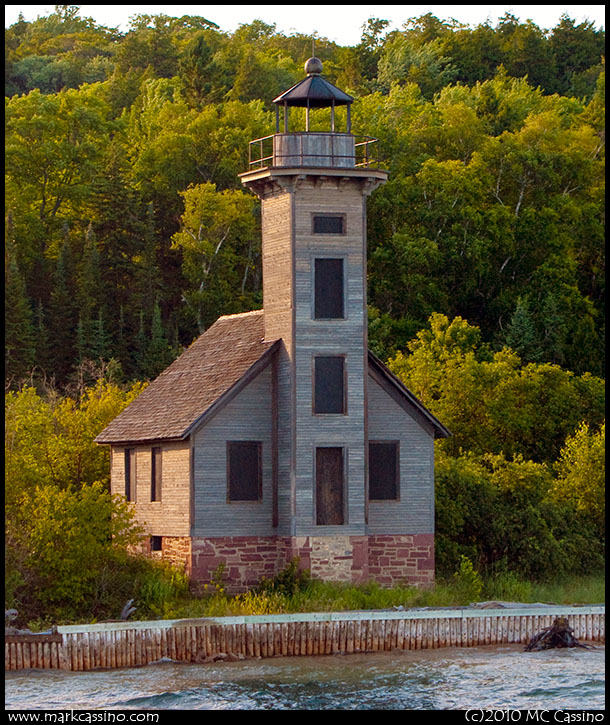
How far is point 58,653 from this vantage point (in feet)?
104

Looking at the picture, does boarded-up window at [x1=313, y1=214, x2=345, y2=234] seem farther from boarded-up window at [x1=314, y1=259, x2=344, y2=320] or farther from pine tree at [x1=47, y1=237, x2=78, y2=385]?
pine tree at [x1=47, y1=237, x2=78, y2=385]

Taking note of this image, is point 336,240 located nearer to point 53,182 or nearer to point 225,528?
point 225,528

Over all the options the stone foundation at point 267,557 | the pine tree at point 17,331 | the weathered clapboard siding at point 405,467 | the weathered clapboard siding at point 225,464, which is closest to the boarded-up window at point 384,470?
the weathered clapboard siding at point 405,467

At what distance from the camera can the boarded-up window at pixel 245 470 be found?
3850cm

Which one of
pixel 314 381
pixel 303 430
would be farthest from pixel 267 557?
pixel 314 381

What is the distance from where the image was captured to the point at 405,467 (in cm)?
4009

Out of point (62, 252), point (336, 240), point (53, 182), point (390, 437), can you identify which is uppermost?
point (53, 182)

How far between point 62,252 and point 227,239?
8.46 metres

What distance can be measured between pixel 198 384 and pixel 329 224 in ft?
19.5

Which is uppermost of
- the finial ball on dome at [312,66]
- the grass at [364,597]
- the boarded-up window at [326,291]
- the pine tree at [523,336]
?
the finial ball on dome at [312,66]

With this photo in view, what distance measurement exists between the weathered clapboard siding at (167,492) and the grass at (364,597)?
2.37m

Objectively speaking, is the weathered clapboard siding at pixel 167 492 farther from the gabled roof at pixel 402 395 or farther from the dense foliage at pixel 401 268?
the gabled roof at pixel 402 395

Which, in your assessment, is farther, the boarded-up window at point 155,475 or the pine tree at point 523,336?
the pine tree at point 523,336
